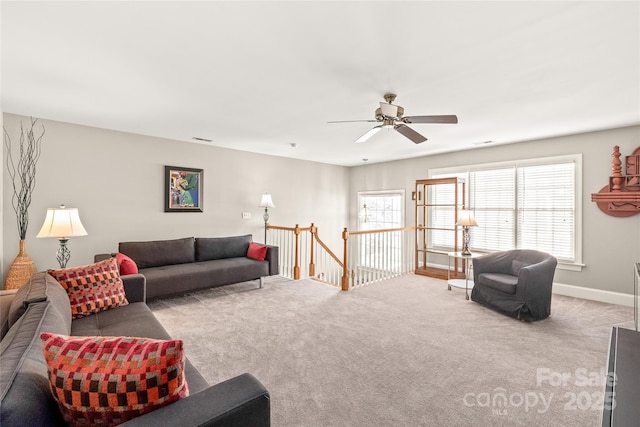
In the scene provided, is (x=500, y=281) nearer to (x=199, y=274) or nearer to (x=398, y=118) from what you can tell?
(x=398, y=118)

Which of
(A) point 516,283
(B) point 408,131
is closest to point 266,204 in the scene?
(B) point 408,131

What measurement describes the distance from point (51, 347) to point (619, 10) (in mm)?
3206

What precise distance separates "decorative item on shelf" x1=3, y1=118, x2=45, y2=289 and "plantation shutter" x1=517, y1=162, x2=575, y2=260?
7.08 metres

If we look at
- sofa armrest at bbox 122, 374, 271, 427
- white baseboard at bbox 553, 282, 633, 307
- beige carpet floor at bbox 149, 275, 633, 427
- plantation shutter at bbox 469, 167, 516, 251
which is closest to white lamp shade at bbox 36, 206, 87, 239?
beige carpet floor at bbox 149, 275, 633, 427

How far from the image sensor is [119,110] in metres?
3.47

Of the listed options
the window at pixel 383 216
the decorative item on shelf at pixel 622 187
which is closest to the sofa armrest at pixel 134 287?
the window at pixel 383 216

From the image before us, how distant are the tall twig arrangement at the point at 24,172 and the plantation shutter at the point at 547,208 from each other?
281 inches

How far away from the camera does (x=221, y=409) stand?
1012 millimetres

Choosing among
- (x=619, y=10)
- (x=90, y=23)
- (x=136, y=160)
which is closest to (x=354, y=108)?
(x=619, y=10)

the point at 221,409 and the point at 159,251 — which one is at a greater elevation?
the point at 159,251

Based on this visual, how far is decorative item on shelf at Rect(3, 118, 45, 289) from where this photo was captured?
3502mm

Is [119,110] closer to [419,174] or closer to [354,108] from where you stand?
[354,108]

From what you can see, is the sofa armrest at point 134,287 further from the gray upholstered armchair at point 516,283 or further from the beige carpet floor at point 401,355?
the gray upholstered armchair at point 516,283

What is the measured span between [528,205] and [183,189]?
580 cm
